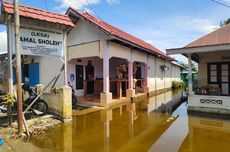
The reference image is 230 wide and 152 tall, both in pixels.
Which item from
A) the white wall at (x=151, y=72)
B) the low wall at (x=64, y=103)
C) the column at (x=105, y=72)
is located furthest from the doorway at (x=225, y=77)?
the low wall at (x=64, y=103)

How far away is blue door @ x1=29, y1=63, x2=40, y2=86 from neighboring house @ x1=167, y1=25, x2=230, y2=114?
8.01 metres

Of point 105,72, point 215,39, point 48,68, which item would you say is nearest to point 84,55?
point 105,72

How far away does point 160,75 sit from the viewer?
66.9ft

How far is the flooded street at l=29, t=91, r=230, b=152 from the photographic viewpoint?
5383mm

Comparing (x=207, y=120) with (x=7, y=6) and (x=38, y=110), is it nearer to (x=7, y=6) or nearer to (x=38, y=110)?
(x=38, y=110)

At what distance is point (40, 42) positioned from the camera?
24.1 feet

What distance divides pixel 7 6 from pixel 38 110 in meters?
4.03

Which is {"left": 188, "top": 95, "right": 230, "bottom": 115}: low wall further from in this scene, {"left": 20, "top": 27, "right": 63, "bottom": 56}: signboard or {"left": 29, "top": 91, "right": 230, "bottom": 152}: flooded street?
{"left": 20, "top": 27, "right": 63, "bottom": 56}: signboard

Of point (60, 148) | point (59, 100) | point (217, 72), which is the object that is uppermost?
point (217, 72)

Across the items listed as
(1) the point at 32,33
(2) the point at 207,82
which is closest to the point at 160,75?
(2) the point at 207,82

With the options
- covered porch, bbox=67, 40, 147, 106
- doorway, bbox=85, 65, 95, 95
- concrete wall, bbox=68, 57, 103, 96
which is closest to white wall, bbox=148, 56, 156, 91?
covered porch, bbox=67, 40, 147, 106

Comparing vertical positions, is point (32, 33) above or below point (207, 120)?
above

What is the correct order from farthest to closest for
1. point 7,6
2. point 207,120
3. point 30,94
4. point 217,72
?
point 217,72, point 30,94, point 207,120, point 7,6

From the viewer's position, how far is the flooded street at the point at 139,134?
17.7 feet
